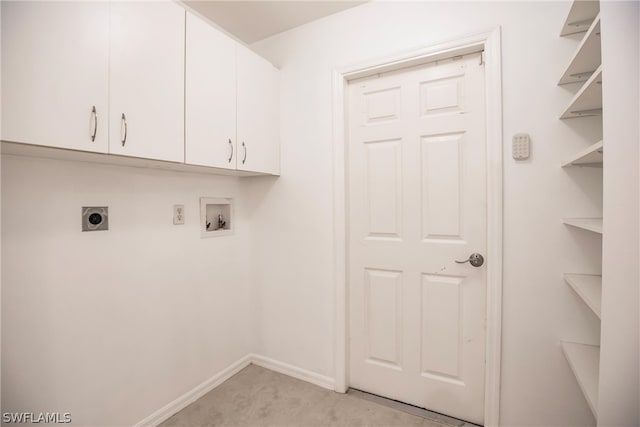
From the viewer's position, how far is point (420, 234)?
1832 millimetres

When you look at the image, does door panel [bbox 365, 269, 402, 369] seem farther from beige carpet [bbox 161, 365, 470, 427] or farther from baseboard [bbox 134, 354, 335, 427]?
baseboard [bbox 134, 354, 335, 427]

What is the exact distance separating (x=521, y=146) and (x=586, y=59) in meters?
0.42

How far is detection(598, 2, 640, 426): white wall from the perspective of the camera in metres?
0.87

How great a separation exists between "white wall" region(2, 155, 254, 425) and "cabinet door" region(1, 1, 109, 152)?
0.33 m

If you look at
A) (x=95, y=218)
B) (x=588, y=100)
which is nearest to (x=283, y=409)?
(x=95, y=218)

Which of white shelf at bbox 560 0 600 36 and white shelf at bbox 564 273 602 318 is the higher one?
white shelf at bbox 560 0 600 36

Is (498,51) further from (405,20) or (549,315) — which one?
(549,315)

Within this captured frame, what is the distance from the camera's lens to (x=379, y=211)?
76.9 inches

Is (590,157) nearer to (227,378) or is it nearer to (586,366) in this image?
(586,366)

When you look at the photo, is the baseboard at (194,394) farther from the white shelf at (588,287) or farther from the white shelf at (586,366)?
the white shelf at (588,287)

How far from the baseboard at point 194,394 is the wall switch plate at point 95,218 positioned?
1105 millimetres

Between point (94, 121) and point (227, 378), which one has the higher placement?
point (94, 121)

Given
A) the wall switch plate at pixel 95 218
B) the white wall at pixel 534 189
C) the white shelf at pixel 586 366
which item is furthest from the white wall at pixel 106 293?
the white shelf at pixel 586 366

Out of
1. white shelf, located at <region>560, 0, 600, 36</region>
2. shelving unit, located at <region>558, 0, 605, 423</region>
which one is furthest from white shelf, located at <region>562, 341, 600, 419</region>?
white shelf, located at <region>560, 0, 600, 36</region>
